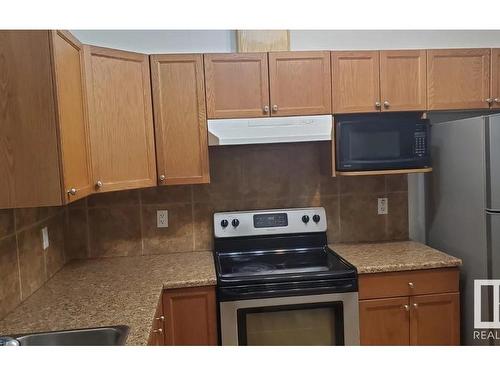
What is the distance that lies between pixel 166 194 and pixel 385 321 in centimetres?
152

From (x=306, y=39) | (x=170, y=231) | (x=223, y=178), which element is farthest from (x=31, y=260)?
(x=306, y=39)

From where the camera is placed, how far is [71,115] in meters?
1.63

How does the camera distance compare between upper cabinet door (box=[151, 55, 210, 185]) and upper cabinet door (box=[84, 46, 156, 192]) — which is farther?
upper cabinet door (box=[151, 55, 210, 185])

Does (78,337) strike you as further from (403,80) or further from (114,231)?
(403,80)

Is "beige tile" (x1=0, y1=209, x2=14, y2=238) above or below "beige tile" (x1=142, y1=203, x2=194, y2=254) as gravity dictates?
above

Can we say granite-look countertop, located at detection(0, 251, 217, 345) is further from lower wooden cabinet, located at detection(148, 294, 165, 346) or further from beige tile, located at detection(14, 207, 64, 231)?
beige tile, located at detection(14, 207, 64, 231)

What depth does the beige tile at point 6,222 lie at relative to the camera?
5.41 feet

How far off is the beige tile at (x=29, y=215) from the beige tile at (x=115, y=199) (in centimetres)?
30

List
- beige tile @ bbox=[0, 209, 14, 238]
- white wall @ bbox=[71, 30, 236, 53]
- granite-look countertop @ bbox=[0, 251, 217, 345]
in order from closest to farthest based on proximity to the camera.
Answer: granite-look countertop @ bbox=[0, 251, 217, 345]
beige tile @ bbox=[0, 209, 14, 238]
white wall @ bbox=[71, 30, 236, 53]

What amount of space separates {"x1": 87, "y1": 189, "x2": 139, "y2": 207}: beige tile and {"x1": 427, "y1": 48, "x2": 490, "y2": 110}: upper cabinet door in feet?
6.28

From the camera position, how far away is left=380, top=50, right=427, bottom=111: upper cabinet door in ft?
7.65

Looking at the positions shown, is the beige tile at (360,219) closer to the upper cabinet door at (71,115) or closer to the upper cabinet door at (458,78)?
the upper cabinet door at (458,78)

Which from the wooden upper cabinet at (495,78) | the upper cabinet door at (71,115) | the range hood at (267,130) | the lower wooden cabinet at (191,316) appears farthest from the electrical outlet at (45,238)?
the wooden upper cabinet at (495,78)

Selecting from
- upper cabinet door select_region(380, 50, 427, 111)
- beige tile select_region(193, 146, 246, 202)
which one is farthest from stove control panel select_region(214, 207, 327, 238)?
upper cabinet door select_region(380, 50, 427, 111)
